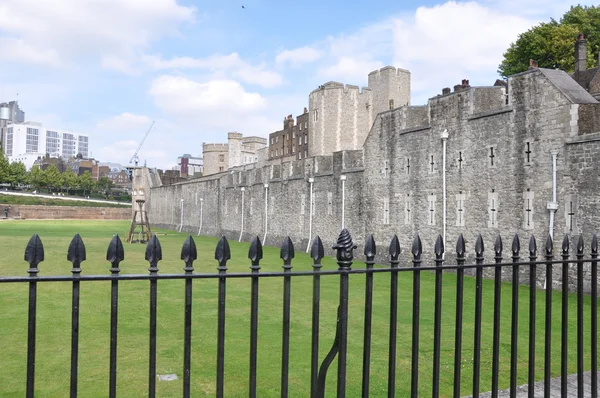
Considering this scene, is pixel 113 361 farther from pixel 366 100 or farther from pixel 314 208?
pixel 366 100

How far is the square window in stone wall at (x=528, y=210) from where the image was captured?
1509cm

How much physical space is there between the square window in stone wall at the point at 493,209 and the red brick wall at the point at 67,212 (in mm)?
66094

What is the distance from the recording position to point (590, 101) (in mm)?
14242

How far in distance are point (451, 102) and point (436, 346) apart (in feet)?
53.4

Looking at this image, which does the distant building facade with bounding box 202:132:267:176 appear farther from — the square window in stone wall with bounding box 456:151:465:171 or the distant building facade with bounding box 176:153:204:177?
the square window in stone wall with bounding box 456:151:465:171

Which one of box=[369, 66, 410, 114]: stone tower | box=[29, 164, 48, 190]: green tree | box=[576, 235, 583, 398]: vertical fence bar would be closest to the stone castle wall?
box=[576, 235, 583, 398]: vertical fence bar

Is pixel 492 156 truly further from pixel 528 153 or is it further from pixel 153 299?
pixel 153 299

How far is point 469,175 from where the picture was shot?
1725 centimetres

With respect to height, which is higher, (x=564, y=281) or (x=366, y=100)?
(x=366, y=100)

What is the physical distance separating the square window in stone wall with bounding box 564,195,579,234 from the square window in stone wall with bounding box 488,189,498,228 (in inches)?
96.4

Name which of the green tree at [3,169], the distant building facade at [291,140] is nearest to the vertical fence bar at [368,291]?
the distant building facade at [291,140]

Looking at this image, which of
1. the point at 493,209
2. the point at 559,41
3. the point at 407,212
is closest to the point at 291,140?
the point at 559,41

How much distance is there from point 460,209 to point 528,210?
2723 mm

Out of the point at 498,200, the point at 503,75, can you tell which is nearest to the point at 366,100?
the point at 503,75
